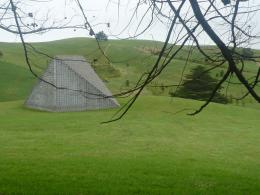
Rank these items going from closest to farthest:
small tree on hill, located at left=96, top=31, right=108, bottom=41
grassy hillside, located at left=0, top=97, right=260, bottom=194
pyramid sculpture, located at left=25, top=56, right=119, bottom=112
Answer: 1. small tree on hill, located at left=96, top=31, right=108, bottom=41
2. grassy hillside, located at left=0, top=97, right=260, bottom=194
3. pyramid sculpture, located at left=25, top=56, right=119, bottom=112

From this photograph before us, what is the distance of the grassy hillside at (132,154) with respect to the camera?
25.0 ft

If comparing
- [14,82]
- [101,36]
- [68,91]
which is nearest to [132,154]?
[101,36]

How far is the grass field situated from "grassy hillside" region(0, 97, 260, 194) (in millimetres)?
14

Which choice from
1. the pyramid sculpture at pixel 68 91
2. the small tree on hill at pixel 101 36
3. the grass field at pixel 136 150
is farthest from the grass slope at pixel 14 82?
the small tree on hill at pixel 101 36

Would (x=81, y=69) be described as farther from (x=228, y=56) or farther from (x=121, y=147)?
(x=228, y=56)

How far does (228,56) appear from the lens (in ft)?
10.5

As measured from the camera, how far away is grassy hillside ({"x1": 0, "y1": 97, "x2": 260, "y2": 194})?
25.0 ft

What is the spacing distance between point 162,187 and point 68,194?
166cm

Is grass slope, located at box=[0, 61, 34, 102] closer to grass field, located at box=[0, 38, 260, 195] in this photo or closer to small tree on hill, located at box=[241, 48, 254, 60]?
grass field, located at box=[0, 38, 260, 195]

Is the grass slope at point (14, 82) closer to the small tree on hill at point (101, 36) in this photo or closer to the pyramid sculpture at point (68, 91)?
the pyramid sculpture at point (68, 91)

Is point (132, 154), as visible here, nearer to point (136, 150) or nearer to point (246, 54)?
point (136, 150)

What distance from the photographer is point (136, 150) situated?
12695 mm

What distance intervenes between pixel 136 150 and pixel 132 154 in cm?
89

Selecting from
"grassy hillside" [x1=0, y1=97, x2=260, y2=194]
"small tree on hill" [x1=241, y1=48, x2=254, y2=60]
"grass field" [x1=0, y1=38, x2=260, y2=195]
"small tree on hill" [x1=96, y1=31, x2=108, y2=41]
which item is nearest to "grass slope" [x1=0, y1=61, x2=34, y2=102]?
"grass field" [x1=0, y1=38, x2=260, y2=195]
